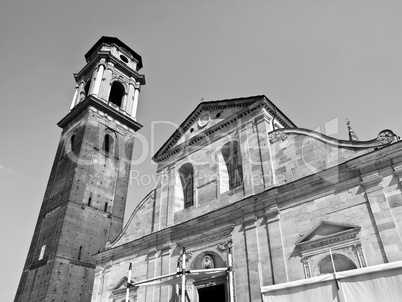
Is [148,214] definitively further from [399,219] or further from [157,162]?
[399,219]

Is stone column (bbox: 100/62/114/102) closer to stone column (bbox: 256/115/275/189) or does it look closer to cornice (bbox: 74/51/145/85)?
cornice (bbox: 74/51/145/85)

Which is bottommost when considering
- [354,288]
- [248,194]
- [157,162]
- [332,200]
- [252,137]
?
[354,288]

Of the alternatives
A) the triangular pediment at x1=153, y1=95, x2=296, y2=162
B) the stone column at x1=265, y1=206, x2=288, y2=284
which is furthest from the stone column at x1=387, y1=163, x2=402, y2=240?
the triangular pediment at x1=153, y1=95, x2=296, y2=162

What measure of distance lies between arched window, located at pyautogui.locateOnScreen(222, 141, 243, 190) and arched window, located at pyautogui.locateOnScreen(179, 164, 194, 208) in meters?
2.19

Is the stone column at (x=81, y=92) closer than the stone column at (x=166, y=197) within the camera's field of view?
No

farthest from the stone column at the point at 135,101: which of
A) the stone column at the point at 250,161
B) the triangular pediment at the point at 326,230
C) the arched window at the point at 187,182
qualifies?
the triangular pediment at the point at 326,230

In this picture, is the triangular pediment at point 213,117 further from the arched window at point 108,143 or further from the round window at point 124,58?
the round window at point 124,58

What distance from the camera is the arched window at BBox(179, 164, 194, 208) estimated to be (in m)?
16.1

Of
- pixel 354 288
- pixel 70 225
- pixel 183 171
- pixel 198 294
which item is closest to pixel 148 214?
pixel 183 171

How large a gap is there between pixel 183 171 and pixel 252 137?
445 centimetres

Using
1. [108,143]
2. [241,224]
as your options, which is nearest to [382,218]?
[241,224]

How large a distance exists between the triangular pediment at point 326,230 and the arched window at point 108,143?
2162 cm

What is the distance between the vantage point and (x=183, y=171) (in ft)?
56.2

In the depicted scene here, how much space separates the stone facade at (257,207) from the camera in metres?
10.0
